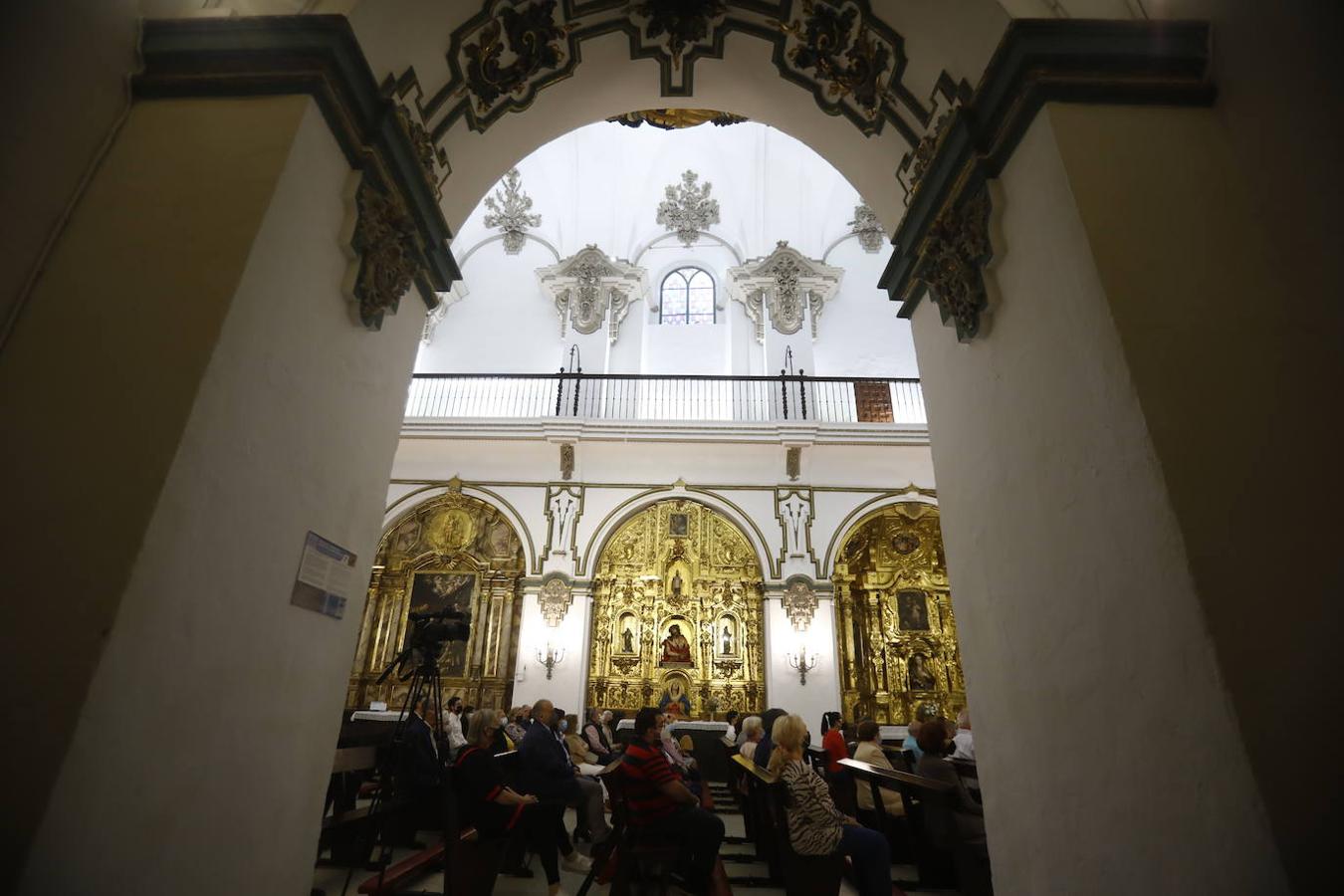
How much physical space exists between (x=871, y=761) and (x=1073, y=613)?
3.49m

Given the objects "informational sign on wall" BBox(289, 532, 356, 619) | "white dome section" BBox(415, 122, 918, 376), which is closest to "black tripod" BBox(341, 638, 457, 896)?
"informational sign on wall" BBox(289, 532, 356, 619)

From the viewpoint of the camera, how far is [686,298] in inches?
590

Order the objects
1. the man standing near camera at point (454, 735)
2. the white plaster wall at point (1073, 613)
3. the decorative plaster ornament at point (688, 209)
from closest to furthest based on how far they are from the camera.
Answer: the white plaster wall at point (1073, 613)
the man standing near camera at point (454, 735)
the decorative plaster ornament at point (688, 209)

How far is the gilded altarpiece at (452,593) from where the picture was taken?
11383 mm

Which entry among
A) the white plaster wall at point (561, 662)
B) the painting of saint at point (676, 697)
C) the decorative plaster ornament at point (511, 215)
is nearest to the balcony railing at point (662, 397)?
the white plaster wall at point (561, 662)

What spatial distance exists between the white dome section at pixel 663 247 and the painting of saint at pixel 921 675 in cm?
569

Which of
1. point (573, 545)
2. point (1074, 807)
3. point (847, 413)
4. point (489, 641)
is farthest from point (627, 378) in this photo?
point (1074, 807)

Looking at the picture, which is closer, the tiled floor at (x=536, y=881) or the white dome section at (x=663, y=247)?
the tiled floor at (x=536, y=881)

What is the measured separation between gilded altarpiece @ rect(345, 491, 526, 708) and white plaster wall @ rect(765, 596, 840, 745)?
4.35 metres

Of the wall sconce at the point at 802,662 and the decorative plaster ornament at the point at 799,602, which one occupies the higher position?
the decorative plaster ornament at the point at 799,602

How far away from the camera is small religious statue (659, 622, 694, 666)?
11539 millimetres

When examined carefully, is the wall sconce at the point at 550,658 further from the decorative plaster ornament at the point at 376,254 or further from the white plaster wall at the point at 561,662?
the decorative plaster ornament at the point at 376,254

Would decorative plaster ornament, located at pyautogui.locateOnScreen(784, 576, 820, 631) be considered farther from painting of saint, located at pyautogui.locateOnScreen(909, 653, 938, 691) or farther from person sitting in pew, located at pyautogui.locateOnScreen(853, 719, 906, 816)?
person sitting in pew, located at pyautogui.locateOnScreen(853, 719, 906, 816)

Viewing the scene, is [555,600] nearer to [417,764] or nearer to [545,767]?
[417,764]
